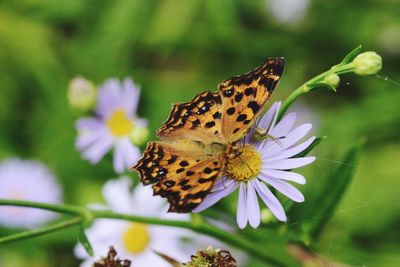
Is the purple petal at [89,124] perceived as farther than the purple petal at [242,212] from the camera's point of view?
Yes

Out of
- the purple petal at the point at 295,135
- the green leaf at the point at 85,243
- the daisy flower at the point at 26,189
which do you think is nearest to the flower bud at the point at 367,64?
the purple petal at the point at 295,135

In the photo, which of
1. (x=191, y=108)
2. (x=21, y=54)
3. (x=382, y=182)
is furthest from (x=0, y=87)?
(x=191, y=108)

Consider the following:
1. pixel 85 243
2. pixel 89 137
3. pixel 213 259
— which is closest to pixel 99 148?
pixel 89 137

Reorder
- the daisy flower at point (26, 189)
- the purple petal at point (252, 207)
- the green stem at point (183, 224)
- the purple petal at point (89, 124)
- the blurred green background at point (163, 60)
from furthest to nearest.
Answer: the daisy flower at point (26, 189) → the blurred green background at point (163, 60) → the purple petal at point (89, 124) → the green stem at point (183, 224) → the purple petal at point (252, 207)

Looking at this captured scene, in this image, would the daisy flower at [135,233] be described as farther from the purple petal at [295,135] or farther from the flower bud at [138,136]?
the purple petal at [295,135]

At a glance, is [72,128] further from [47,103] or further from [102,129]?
[102,129]

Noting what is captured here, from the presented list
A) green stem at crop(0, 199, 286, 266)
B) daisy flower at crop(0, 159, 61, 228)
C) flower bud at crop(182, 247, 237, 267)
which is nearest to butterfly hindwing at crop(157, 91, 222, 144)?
flower bud at crop(182, 247, 237, 267)

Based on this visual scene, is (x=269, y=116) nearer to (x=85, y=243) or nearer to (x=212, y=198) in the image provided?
(x=212, y=198)
